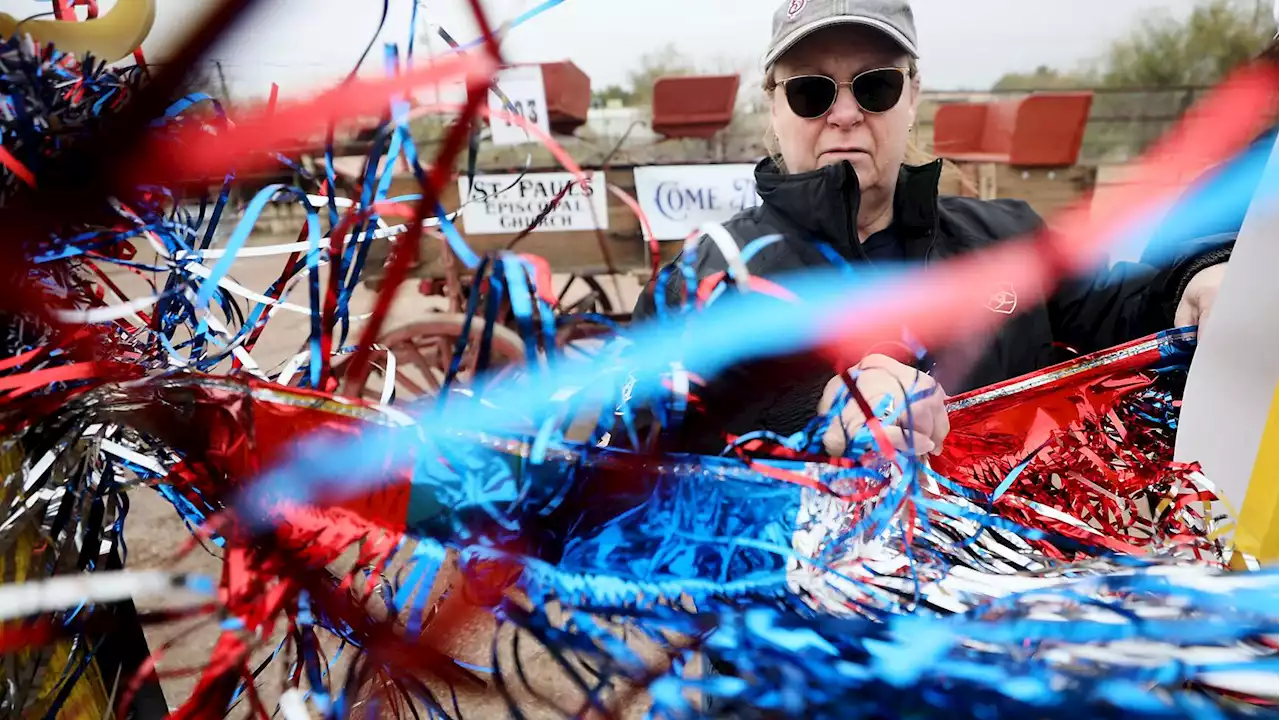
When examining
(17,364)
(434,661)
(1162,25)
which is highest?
(1162,25)

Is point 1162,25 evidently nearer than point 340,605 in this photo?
No

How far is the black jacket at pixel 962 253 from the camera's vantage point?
1.42 feet

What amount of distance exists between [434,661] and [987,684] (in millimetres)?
177

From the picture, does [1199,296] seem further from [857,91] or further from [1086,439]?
[857,91]

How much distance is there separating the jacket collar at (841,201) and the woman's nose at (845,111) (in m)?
0.03

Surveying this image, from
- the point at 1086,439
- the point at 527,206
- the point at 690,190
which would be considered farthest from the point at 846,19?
the point at 690,190

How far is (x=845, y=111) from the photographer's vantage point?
0.47 meters

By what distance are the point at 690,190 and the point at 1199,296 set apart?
1.38 meters

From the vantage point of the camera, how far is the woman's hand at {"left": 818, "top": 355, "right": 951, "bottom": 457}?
0.93 feet

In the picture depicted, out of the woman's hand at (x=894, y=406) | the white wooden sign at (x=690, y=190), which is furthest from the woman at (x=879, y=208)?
the white wooden sign at (x=690, y=190)

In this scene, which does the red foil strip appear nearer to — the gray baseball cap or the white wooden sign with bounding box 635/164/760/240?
the gray baseball cap

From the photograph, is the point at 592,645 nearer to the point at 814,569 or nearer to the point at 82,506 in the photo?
the point at 814,569

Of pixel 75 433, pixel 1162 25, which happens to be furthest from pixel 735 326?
pixel 1162 25

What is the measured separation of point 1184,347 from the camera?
0.38m
